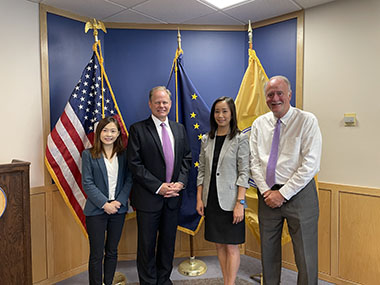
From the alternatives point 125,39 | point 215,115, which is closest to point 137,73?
point 125,39

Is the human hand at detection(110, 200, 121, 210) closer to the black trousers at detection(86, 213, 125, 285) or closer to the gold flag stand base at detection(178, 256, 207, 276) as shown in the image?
the black trousers at detection(86, 213, 125, 285)

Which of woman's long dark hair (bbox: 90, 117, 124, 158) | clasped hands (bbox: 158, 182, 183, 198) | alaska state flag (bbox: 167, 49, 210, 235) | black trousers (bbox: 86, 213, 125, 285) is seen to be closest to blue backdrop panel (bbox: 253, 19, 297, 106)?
alaska state flag (bbox: 167, 49, 210, 235)

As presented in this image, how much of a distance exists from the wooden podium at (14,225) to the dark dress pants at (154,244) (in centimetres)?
82

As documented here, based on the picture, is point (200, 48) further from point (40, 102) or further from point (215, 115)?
point (40, 102)

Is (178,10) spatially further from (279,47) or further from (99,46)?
(279,47)

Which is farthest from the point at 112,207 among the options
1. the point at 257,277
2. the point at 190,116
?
the point at 257,277

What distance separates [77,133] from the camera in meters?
2.60

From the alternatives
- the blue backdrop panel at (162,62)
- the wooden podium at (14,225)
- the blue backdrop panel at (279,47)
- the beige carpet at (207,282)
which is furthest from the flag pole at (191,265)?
the wooden podium at (14,225)

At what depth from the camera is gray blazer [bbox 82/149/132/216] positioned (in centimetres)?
226

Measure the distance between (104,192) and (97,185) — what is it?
8 centimetres

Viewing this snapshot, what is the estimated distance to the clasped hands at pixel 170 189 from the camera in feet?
7.62

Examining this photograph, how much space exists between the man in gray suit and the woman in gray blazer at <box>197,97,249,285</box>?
0.14 meters

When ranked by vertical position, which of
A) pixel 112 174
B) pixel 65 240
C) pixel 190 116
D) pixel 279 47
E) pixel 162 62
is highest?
pixel 279 47

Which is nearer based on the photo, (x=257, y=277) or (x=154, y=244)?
(x=154, y=244)
